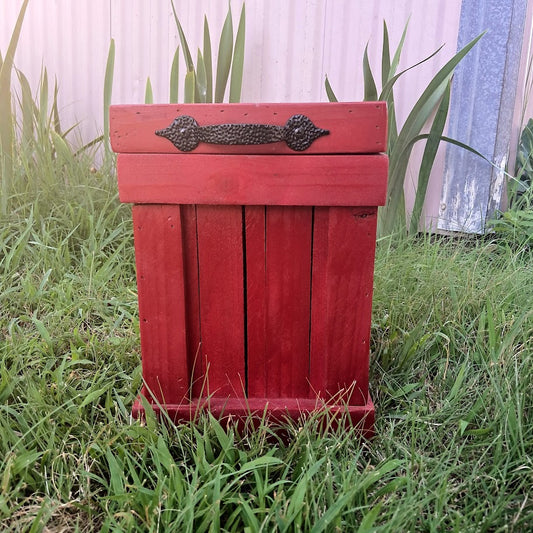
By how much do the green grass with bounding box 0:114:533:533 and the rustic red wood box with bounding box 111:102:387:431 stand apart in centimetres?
11

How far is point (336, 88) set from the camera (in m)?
2.45

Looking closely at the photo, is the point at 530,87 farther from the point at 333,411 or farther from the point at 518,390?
the point at 333,411

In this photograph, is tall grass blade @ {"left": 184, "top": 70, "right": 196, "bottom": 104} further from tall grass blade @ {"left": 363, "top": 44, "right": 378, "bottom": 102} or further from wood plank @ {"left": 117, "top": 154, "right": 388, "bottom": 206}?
wood plank @ {"left": 117, "top": 154, "right": 388, "bottom": 206}

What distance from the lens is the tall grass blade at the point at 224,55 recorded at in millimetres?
2255

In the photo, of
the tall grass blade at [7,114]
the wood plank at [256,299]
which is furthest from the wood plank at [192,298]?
the tall grass blade at [7,114]

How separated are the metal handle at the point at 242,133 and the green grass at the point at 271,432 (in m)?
0.55

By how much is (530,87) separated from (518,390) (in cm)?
169

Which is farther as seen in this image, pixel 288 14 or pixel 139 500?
pixel 288 14

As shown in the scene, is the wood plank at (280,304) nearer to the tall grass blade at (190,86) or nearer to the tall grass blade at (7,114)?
the tall grass blade at (190,86)

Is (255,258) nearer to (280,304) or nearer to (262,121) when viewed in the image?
(280,304)

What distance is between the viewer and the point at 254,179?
1.06m

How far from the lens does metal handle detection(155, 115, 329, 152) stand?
102 cm

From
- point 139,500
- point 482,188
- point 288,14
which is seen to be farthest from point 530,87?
point 139,500

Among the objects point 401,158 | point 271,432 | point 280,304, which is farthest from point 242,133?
point 401,158
